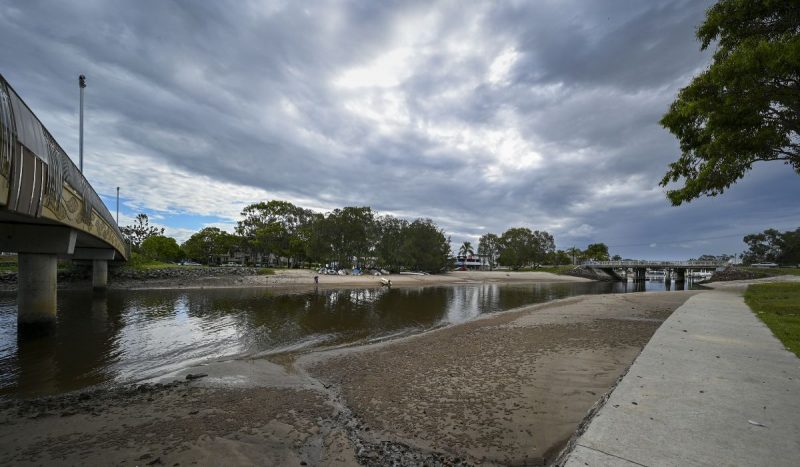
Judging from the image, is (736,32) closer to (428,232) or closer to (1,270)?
(1,270)

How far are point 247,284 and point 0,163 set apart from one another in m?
43.7

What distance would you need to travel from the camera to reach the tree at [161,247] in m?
83.4

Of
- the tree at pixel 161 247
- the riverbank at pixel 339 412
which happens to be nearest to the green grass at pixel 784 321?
the riverbank at pixel 339 412

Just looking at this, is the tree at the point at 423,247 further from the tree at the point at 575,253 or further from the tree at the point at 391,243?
the tree at the point at 575,253

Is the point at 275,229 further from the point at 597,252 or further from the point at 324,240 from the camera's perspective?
the point at 597,252

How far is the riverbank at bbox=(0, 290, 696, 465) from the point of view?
5.58 m

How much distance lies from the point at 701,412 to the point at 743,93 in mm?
11808

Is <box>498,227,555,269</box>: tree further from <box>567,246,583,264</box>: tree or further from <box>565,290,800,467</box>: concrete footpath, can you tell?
<box>565,290,800,467</box>: concrete footpath

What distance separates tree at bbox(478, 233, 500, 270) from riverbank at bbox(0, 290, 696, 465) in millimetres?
123446

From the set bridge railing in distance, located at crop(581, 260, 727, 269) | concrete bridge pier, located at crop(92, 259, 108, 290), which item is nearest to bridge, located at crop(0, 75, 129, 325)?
concrete bridge pier, located at crop(92, 259, 108, 290)

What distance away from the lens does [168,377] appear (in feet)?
34.3

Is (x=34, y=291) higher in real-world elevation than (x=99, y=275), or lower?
higher

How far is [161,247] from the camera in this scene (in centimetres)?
8681

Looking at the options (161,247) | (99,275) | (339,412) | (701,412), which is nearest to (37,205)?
(339,412)
